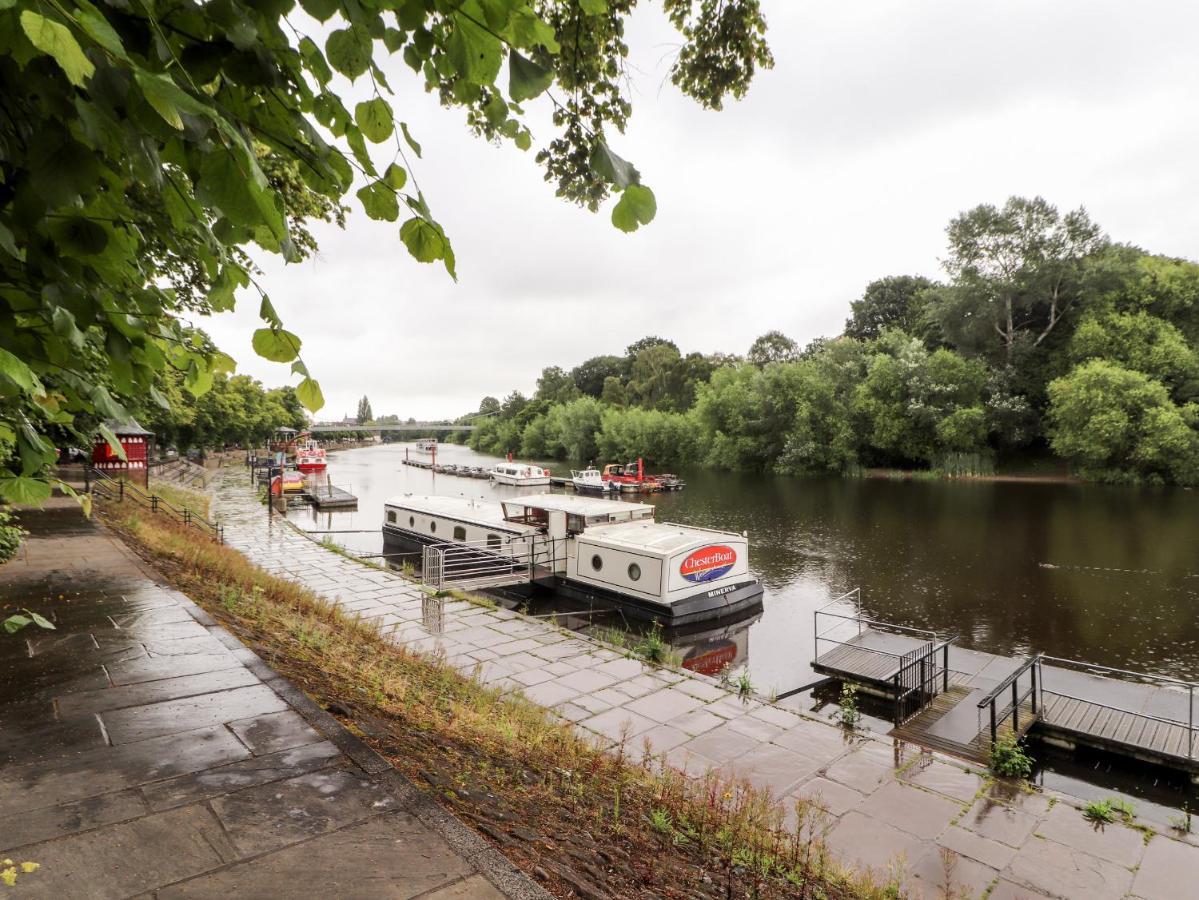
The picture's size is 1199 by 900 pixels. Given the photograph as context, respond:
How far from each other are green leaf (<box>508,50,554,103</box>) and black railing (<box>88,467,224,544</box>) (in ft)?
75.4

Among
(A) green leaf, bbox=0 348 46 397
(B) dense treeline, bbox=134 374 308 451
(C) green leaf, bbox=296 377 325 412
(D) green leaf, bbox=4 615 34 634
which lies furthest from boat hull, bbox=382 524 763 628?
(B) dense treeline, bbox=134 374 308 451

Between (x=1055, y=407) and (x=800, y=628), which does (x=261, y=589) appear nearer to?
(x=800, y=628)

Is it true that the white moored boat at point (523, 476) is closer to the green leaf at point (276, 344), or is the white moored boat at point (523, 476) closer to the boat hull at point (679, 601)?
the boat hull at point (679, 601)

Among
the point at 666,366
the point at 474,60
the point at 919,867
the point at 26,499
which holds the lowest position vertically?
the point at 919,867

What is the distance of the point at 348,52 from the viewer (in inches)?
79.9

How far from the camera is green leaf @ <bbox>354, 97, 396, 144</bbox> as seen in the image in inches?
85.4

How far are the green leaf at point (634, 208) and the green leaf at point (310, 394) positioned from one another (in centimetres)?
131

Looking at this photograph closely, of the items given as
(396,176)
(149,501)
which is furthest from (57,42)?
(149,501)

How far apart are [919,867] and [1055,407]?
5604 cm

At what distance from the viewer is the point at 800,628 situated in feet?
55.1

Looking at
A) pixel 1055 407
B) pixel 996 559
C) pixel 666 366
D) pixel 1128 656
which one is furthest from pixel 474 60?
pixel 666 366

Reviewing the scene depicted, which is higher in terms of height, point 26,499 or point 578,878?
point 26,499

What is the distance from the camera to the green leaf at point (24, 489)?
2.35 m

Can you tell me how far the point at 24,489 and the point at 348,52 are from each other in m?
2.01
